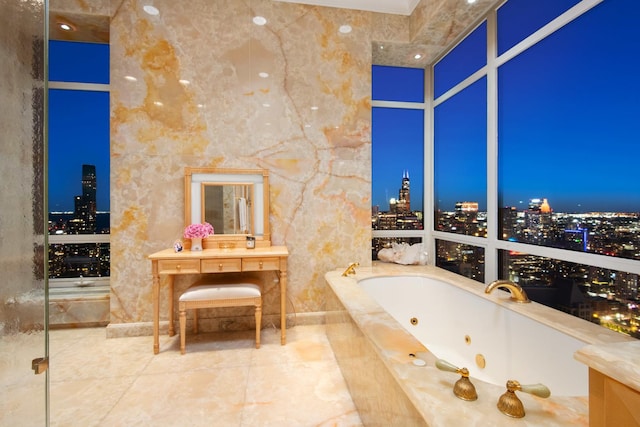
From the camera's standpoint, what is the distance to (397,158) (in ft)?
9.99

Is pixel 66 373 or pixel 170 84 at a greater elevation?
pixel 170 84

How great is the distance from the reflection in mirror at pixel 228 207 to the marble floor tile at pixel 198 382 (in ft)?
2.97

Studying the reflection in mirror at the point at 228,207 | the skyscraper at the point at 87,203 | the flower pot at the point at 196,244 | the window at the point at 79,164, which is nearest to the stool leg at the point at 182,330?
the flower pot at the point at 196,244

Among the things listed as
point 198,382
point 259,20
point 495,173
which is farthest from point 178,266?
point 495,173

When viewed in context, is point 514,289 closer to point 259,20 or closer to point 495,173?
point 495,173

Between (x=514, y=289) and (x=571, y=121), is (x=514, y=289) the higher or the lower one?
the lower one

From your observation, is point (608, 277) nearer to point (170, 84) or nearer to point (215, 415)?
point (215, 415)

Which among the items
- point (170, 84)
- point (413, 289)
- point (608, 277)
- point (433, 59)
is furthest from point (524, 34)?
point (170, 84)

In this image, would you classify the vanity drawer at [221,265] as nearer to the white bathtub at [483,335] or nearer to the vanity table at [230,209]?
the vanity table at [230,209]

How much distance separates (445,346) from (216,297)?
1.69 meters

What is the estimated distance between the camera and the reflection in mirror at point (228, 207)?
2.45 meters

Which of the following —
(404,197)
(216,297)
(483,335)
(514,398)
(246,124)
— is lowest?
(483,335)

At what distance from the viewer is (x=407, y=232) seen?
305 cm

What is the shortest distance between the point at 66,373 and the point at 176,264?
905 mm
